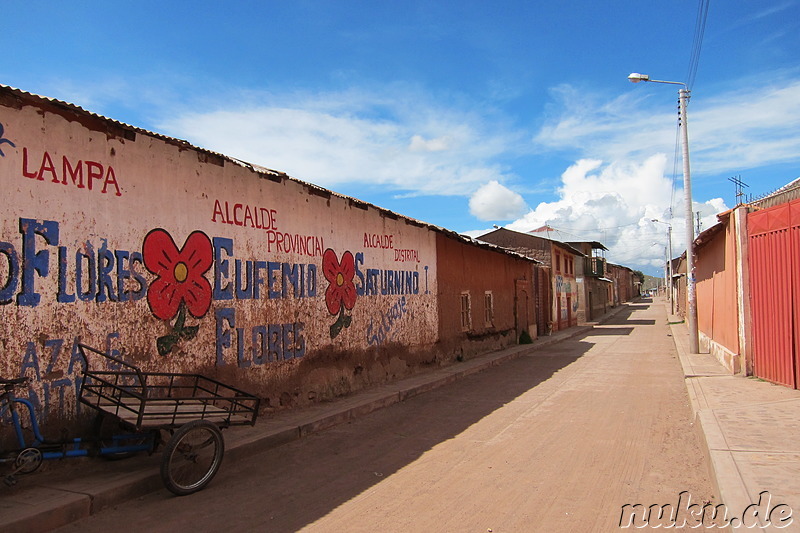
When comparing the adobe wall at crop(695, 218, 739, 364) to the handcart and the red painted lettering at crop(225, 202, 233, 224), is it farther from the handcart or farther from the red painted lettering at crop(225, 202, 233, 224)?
the handcart

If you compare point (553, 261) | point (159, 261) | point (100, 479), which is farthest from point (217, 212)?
point (553, 261)

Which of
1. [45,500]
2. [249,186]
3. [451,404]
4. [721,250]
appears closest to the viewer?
[45,500]

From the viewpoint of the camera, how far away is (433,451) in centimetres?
671

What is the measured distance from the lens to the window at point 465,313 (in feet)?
54.0

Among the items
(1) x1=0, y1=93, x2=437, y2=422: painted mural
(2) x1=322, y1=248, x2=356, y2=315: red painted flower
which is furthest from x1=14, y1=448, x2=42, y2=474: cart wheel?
(2) x1=322, y1=248, x2=356, y2=315: red painted flower

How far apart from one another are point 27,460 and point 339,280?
6.18m

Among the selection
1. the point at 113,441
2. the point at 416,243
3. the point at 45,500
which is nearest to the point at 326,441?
the point at 113,441

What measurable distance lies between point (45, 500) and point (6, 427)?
837mm

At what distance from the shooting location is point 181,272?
6969 millimetres

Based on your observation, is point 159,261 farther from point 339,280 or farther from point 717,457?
point 717,457

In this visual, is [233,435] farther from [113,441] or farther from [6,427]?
[6,427]

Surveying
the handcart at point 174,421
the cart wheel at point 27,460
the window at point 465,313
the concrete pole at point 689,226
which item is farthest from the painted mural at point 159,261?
the concrete pole at point 689,226

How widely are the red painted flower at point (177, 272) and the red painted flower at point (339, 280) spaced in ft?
9.22

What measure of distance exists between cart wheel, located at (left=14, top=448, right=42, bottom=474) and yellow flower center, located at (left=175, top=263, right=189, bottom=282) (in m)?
2.67
